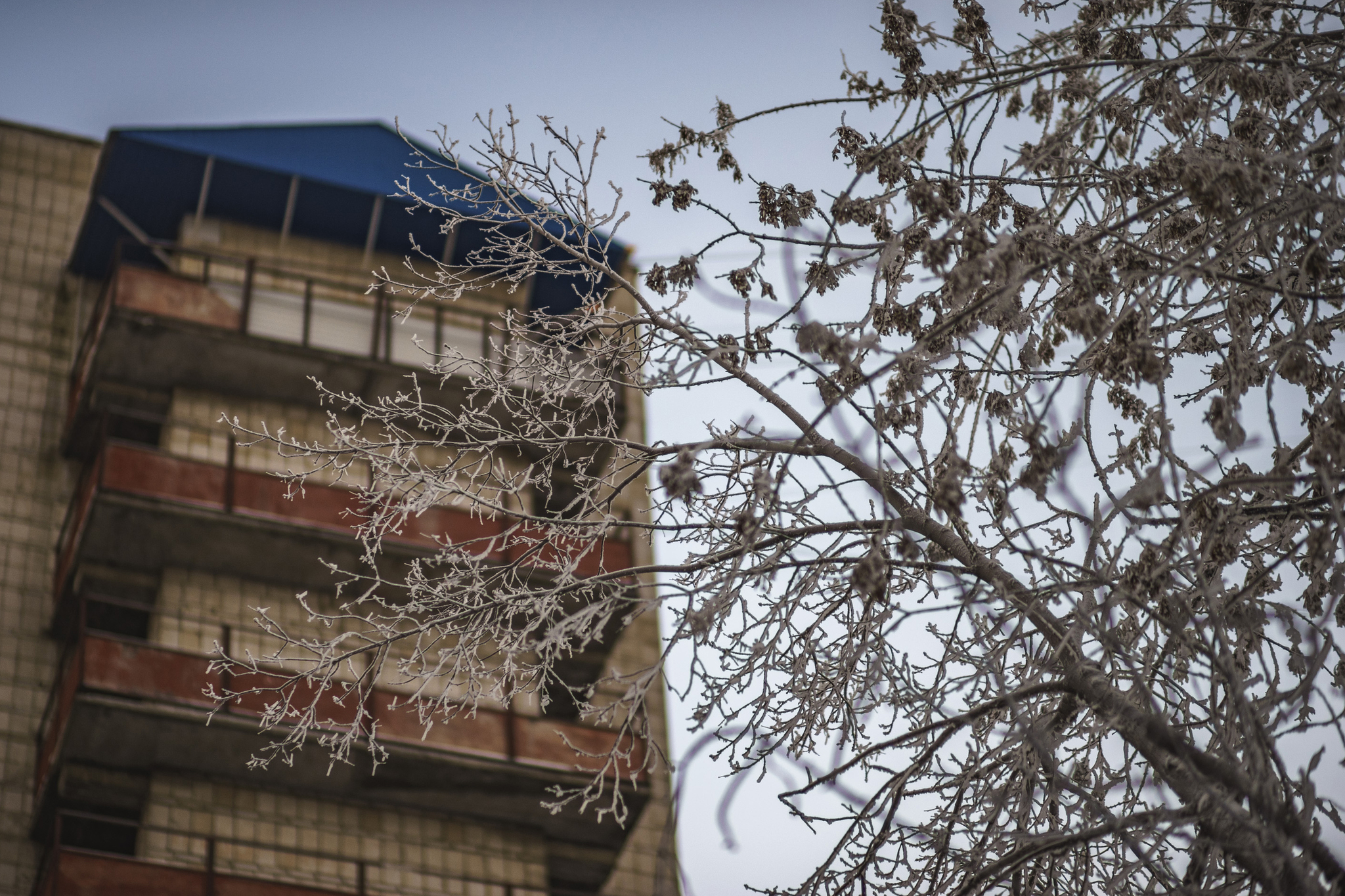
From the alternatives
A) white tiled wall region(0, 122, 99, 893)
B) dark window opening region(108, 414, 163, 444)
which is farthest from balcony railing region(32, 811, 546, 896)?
dark window opening region(108, 414, 163, 444)

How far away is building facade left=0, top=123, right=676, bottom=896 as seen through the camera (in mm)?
13797

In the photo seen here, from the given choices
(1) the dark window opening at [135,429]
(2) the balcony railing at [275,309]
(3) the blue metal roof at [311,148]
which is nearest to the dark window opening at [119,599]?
(1) the dark window opening at [135,429]

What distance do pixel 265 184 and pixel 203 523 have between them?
511 cm

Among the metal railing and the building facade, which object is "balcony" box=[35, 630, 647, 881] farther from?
the metal railing

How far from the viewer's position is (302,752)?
13.7 m

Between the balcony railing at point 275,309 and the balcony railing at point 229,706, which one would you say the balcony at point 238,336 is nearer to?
the balcony railing at point 275,309

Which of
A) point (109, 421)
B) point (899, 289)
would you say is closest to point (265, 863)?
point (109, 421)

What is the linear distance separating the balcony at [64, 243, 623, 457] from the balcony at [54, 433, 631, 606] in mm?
1065

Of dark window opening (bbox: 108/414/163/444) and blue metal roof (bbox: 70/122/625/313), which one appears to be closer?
dark window opening (bbox: 108/414/163/444)

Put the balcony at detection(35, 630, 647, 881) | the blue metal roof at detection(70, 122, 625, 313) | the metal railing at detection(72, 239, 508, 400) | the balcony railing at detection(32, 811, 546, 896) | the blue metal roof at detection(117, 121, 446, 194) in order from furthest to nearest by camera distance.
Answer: the blue metal roof at detection(117, 121, 446, 194)
the blue metal roof at detection(70, 122, 625, 313)
the metal railing at detection(72, 239, 508, 400)
the balcony at detection(35, 630, 647, 881)
the balcony railing at detection(32, 811, 546, 896)

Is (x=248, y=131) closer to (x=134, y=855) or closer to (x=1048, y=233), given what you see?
(x=134, y=855)

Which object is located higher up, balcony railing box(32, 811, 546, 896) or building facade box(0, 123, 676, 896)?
building facade box(0, 123, 676, 896)

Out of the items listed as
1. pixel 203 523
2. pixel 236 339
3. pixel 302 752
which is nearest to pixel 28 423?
pixel 236 339

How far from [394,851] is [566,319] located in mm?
9929
